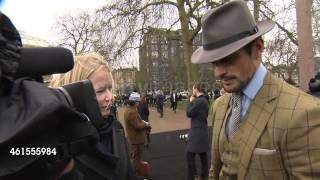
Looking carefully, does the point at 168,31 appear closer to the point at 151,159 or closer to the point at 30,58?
the point at 151,159

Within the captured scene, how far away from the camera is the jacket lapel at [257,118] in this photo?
7.29 feet

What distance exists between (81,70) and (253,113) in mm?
861

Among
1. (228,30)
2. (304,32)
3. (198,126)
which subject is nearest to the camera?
(228,30)

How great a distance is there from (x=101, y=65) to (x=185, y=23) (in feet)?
68.4

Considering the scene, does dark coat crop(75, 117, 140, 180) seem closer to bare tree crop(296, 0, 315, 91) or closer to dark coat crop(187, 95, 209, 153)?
bare tree crop(296, 0, 315, 91)

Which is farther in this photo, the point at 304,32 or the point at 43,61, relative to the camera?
the point at 304,32

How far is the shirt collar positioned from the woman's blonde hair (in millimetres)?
726

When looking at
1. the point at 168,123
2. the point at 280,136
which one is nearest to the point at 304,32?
the point at 280,136

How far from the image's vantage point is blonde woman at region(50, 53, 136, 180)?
2.16 meters

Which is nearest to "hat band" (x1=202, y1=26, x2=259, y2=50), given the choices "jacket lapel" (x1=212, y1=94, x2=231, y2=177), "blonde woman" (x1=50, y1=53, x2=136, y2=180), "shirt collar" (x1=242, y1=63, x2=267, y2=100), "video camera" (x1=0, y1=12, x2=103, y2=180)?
"shirt collar" (x1=242, y1=63, x2=267, y2=100)

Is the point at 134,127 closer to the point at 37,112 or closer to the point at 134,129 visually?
the point at 134,129

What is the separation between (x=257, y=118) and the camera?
227 cm

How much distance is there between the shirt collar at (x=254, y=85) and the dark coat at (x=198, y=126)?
618 cm

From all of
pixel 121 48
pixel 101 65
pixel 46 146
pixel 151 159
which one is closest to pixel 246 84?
pixel 101 65
